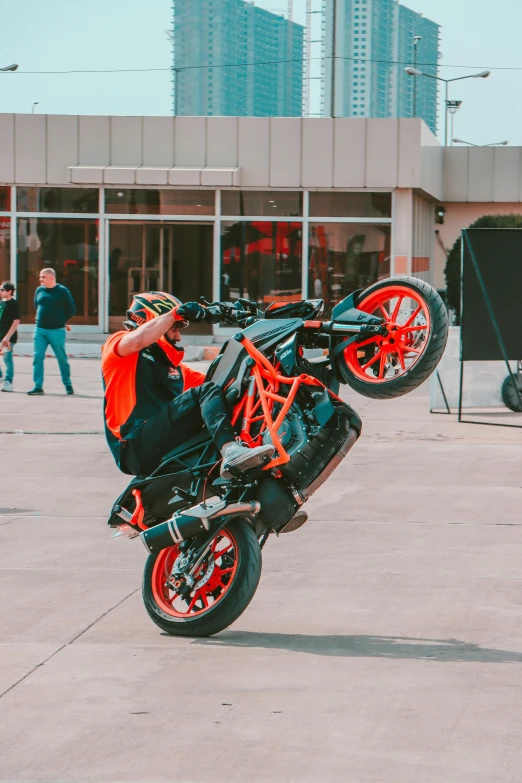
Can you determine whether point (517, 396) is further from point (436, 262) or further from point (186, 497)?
point (436, 262)

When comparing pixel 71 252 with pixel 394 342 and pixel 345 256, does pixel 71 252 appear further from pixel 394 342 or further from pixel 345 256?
pixel 394 342

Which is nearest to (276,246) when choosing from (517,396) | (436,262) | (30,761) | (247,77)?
(436,262)

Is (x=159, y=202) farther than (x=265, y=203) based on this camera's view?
Yes

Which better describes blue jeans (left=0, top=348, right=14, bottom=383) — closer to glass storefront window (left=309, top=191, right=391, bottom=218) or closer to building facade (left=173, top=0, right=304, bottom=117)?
glass storefront window (left=309, top=191, right=391, bottom=218)

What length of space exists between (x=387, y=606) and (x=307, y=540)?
185 centimetres

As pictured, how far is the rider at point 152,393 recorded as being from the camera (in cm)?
604


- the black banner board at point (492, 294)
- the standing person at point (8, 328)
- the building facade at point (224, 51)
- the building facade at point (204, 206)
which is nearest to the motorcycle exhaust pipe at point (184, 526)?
the black banner board at point (492, 294)

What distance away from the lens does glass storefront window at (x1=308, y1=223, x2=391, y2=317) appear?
88.5 ft

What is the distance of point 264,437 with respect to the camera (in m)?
5.96

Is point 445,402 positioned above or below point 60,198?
below

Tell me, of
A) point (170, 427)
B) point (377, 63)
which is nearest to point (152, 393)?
point (170, 427)

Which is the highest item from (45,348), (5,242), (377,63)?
(377,63)

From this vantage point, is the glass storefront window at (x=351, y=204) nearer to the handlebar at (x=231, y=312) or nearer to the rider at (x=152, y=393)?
the rider at (x=152, y=393)

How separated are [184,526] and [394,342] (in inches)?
52.2
